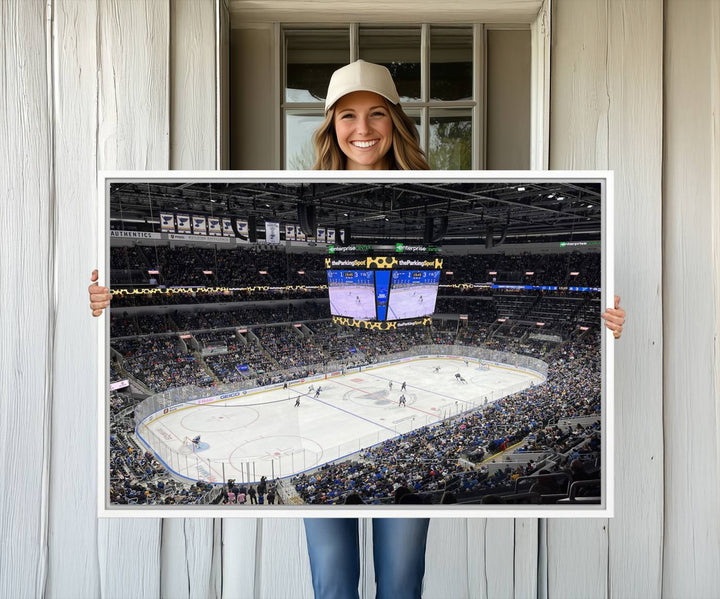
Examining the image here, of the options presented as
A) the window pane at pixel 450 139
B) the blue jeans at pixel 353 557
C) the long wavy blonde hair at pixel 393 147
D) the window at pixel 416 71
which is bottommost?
the blue jeans at pixel 353 557

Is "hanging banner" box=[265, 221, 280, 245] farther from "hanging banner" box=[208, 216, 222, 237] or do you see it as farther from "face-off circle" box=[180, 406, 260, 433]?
"face-off circle" box=[180, 406, 260, 433]

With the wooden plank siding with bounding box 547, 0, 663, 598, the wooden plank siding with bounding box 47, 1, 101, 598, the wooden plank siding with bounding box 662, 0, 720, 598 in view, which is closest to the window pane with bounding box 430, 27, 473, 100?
the wooden plank siding with bounding box 547, 0, 663, 598

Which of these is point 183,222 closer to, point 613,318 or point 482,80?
point 613,318

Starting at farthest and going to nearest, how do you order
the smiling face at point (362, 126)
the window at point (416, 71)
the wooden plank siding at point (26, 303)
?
the window at point (416, 71) → the wooden plank siding at point (26, 303) → the smiling face at point (362, 126)

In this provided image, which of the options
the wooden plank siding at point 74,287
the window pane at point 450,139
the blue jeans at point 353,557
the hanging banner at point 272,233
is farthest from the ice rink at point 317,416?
the window pane at point 450,139

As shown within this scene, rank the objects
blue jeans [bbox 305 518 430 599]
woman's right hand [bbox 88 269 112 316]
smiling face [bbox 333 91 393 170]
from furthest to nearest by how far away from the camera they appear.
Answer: smiling face [bbox 333 91 393 170]
blue jeans [bbox 305 518 430 599]
woman's right hand [bbox 88 269 112 316]

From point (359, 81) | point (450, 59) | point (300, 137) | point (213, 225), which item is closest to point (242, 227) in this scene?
point (213, 225)

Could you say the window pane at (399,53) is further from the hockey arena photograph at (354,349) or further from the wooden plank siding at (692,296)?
the wooden plank siding at (692,296)

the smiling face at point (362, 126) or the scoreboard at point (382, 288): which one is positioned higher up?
the smiling face at point (362, 126)
